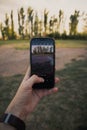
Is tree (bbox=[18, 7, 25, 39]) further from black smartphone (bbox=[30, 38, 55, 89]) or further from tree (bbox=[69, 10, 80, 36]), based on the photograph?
→ black smartphone (bbox=[30, 38, 55, 89])

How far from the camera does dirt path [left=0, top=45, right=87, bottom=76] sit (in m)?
2.31

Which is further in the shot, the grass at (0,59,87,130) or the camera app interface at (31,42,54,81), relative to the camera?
the grass at (0,59,87,130)

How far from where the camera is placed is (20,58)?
2668 millimetres

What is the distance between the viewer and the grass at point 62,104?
1370mm

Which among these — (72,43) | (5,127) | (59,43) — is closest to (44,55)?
(5,127)

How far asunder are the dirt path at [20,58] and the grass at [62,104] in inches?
7.1

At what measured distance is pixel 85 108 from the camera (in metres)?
1.56

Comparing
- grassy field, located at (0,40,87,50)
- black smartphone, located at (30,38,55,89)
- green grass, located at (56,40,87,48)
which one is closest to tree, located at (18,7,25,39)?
grassy field, located at (0,40,87,50)

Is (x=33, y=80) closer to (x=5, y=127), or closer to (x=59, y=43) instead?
(x=5, y=127)

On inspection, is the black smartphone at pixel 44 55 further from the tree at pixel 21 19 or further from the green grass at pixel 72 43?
the green grass at pixel 72 43

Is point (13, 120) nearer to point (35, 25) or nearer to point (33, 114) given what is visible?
point (33, 114)

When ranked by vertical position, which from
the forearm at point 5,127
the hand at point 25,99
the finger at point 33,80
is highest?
the finger at point 33,80

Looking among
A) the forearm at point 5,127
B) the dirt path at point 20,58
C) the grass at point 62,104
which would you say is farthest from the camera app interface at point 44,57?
the dirt path at point 20,58

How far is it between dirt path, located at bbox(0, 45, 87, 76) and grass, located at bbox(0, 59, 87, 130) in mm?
182
